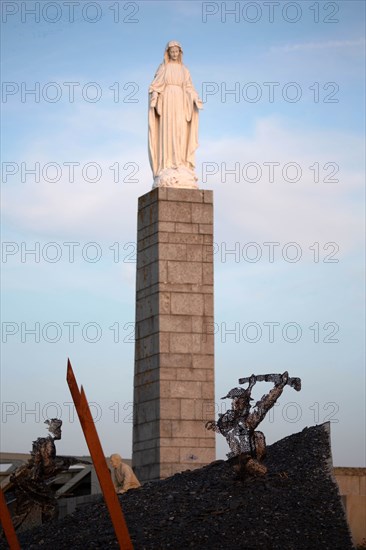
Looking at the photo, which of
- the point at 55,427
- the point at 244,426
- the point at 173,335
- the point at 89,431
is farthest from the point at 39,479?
the point at 89,431

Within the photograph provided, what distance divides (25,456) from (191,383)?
33.6ft

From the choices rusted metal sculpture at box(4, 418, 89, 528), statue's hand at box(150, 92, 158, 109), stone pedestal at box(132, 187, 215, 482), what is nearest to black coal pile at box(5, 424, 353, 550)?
rusted metal sculpture at box(4, 418, 89, 528)

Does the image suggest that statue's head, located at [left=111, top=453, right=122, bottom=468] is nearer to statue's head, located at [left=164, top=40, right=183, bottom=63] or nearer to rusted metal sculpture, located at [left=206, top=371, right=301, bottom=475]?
rusted metal sculpture, located at [left=206, top=371, right=301, bottom=475]

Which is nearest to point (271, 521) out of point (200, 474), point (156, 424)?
point (200, 474)

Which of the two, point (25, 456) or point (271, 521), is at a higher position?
point (25, 456)

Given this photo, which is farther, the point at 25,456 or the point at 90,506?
the point at 25,456

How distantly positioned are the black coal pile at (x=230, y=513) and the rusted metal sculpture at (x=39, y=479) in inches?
67.9

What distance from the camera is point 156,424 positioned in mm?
21547

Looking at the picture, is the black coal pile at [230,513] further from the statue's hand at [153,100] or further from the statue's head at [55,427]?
the statue's hand at [153,100]

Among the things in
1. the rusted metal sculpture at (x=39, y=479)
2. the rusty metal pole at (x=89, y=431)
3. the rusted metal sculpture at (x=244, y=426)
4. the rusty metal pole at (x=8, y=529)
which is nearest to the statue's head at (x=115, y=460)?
the rusted metal sculpture at (x=39, y=479)

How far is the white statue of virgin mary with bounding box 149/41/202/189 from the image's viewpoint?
23.0 metres

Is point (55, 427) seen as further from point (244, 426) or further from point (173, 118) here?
point (173, 118)

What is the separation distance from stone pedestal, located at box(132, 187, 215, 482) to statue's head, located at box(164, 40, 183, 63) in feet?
8.61

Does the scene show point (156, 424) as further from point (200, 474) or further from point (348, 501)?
point (348, 501)
